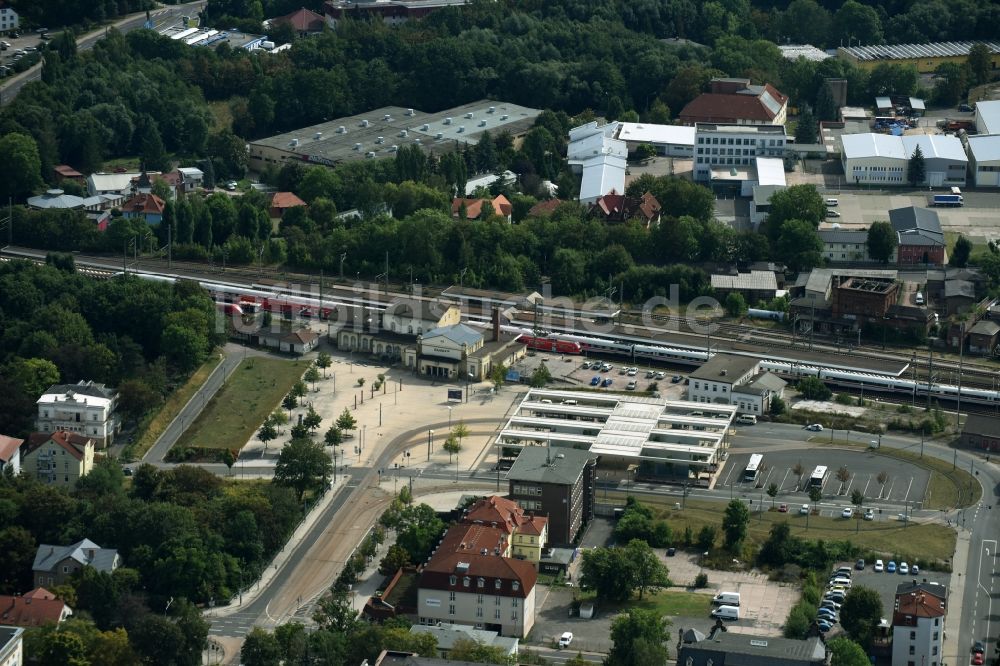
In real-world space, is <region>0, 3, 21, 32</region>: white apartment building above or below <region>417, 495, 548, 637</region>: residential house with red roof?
above

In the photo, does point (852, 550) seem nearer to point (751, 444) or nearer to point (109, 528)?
point (751, 444)

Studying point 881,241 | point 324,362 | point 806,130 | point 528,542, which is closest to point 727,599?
point 528,542

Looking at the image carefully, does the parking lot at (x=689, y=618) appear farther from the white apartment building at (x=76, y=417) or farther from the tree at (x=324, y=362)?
the tree at (x=324, y=362)

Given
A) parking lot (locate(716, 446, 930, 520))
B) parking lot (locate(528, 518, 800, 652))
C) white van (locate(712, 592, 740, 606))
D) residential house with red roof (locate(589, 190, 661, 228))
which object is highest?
residential house with red roof (locate(589, 190, 661, 228))

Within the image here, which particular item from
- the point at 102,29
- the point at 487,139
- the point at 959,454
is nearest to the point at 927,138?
the point at 487,139

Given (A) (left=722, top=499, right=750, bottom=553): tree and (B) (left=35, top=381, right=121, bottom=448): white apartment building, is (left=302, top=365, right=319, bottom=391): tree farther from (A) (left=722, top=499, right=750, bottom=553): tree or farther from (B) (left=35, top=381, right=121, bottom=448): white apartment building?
(A) (left=722, top=499, right=750, bottom=553): tree

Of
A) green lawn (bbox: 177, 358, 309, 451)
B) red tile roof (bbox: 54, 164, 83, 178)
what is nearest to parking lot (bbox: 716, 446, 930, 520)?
green lawn (bbox: 177, 358, 309, 451)

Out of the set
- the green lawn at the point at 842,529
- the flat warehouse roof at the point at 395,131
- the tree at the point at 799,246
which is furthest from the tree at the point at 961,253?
the flat warehouse roof at the point at 395,131
